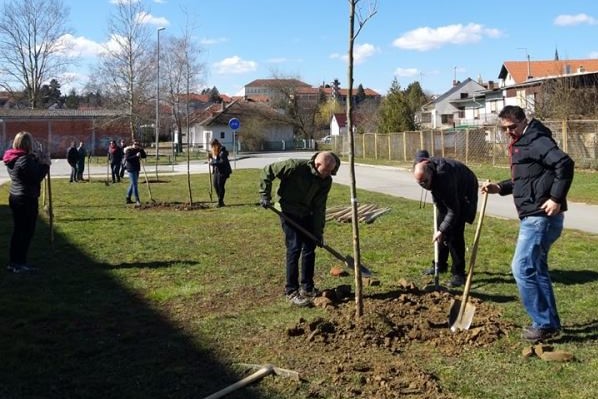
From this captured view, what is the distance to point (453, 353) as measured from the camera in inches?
192

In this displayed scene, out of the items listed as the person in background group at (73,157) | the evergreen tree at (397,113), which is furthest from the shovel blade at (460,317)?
the evergreen tree at (397,113)

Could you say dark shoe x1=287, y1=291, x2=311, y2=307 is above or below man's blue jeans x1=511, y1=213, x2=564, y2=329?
below

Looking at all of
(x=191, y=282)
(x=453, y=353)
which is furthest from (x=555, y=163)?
(x=191, y=282)

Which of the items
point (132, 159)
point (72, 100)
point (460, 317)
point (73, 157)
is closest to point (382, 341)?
point (460, 317)

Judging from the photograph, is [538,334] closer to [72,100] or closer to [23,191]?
[23,191]

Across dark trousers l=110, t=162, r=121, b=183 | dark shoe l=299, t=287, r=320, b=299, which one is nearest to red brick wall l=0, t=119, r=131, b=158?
dark trousers l=110, t=162, r=121, b=183

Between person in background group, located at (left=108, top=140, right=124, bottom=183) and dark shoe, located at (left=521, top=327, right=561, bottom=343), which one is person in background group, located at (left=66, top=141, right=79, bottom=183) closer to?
person in background group, located at (left=108, top=140, right=124, bottom=183)

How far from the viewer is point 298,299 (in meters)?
6.33

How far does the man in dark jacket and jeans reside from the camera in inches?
252

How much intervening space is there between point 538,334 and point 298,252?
2.48 metres

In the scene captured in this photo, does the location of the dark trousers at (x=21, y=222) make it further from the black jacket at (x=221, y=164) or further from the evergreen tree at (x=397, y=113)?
the evergreen tree at (x=397, y=113)

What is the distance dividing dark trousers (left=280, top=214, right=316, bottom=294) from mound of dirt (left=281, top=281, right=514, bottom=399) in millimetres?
352

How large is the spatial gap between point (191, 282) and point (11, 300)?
6.58ft

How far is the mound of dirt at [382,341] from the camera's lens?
423cm
